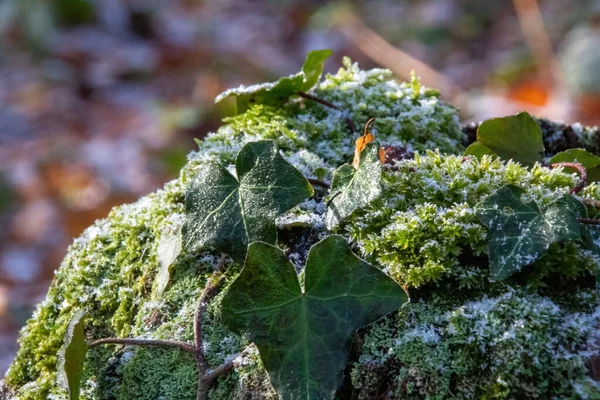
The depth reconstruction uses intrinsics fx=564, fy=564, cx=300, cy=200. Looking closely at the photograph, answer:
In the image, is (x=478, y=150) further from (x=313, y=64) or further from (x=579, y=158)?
(x=313, y=64)

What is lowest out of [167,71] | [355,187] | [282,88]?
[355,187]

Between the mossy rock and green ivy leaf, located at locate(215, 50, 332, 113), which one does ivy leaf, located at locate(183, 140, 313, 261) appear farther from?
green ivy leaf, located at locate(215, 50, 332, 113)

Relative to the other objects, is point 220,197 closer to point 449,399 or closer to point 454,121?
point 449,399

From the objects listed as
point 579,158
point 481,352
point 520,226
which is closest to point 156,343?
point 481,352

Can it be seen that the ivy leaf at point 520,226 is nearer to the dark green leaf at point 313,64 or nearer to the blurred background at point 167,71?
the dark green leaf at point 313,64

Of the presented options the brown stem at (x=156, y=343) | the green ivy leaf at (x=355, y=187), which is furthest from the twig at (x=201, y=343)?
the green ivy leaf at (x=355, y=187)

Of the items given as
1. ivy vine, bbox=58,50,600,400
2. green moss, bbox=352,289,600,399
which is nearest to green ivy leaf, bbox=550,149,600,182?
ivy vine, bbox=58,50,600,400
